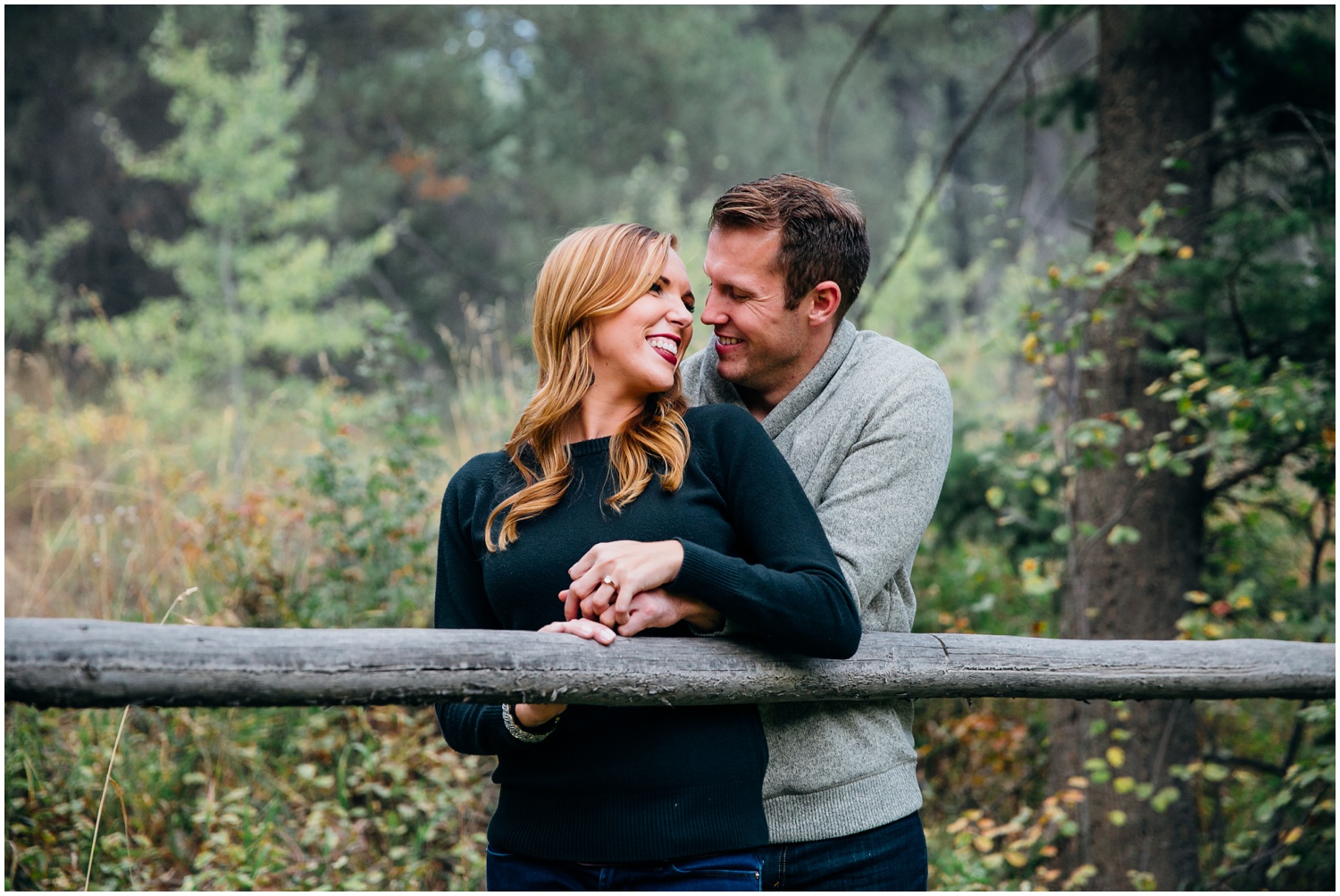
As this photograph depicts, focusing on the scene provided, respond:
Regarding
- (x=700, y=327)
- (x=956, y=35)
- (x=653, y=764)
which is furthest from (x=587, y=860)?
(x=956, y=35)

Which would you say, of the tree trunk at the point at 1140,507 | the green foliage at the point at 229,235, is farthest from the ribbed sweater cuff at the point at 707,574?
the green foliage at the point at 229,235

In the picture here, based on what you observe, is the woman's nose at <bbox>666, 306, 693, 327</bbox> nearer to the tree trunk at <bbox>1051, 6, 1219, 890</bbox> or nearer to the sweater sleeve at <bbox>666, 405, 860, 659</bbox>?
the sweater sleeve at <bbox>666, 405, 860, 659</bbox>

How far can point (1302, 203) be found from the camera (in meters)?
4.04

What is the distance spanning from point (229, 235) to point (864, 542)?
31.2 feet

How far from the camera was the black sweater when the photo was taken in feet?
5.64

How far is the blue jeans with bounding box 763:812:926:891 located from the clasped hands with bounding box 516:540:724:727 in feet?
1.84

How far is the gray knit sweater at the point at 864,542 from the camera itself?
1969 mm

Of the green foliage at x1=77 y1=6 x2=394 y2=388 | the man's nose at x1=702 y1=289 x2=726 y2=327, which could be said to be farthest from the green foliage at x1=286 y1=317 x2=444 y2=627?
the green foliage at x1=77 y1=6 x2=394 y2=388

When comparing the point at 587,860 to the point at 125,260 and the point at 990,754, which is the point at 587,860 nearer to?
the point at 990,754

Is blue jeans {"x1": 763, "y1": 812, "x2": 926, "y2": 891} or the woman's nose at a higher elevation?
the woman's nose

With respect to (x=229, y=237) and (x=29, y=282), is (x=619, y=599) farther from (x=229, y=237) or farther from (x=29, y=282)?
(x=29, y=282)

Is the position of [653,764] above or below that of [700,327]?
below

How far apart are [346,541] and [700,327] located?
2676mm

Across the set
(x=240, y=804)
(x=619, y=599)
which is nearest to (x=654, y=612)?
(x=619, y=599)
